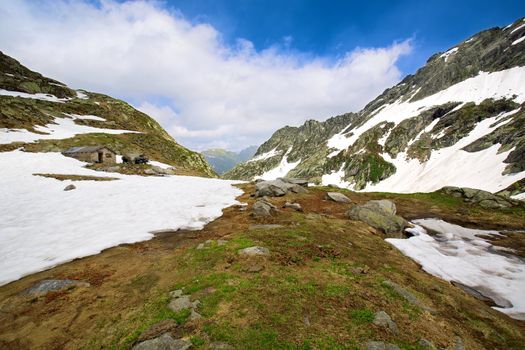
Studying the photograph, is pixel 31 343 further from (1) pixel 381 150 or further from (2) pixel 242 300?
(1) pixel 381 150

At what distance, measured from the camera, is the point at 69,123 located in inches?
3354

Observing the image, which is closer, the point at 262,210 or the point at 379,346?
the point at 379,346

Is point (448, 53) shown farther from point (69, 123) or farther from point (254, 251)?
point (254, 251)

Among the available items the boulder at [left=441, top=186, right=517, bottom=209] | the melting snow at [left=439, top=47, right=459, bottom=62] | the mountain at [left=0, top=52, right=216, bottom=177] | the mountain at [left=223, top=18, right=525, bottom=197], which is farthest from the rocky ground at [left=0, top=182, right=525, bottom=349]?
the melting snow at [left=439, top=47, right=459, bottom=62]

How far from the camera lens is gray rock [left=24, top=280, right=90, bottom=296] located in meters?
11.8

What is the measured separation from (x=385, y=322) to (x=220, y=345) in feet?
19.3

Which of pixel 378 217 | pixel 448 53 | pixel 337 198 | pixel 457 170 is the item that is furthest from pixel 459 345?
pixel 448 53

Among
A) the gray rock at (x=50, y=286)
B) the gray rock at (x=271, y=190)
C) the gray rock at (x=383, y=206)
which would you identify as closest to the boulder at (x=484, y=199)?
the gray rock at (x=383, y=206)

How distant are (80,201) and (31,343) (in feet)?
66.2

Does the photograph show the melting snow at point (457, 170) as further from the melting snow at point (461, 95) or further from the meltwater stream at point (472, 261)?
the meltwater stream at point (472, 261)

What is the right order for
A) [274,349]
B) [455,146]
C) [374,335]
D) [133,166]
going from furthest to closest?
[455,146] < [133,166] < [374,335] < [274,349]

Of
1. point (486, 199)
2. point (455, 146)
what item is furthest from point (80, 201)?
point (455, 146)

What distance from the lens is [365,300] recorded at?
10.8 meters

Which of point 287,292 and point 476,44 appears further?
point 476,44
